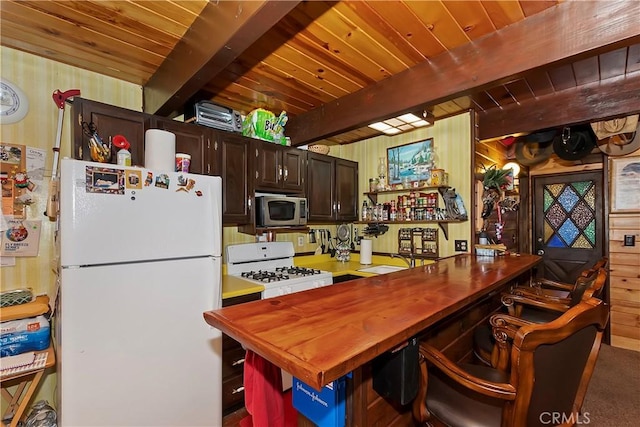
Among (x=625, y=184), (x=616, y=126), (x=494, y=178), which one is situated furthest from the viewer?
(x=625, y=184)

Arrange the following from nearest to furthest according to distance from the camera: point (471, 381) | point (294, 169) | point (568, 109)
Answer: point (471, 381) < point (568, 109) < point (294, 169)

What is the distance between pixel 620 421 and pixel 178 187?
3427 millimetres

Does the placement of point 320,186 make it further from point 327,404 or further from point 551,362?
point 551,362

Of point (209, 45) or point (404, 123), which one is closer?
point (209, 45)

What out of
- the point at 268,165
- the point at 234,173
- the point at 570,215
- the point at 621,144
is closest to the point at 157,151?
the point at 234,173

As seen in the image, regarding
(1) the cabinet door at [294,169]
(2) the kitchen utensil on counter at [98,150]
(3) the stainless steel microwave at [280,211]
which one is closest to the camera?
(2) the kitchen utensil on counter at [98,150]

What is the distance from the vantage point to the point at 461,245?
288 cm

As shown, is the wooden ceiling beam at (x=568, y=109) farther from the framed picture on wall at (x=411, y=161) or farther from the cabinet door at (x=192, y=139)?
the cabinet door at (x=192, y=139)

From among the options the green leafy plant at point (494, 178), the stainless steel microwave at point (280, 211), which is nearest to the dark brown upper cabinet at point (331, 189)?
the stainless steel microwave at point (280, 211)

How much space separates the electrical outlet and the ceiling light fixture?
4.11ft

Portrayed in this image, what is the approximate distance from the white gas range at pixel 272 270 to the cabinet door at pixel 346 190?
76 cm

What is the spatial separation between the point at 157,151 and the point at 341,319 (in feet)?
5.28

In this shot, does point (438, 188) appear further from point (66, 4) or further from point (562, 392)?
point (66, 4)

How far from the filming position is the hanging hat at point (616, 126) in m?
2.50
